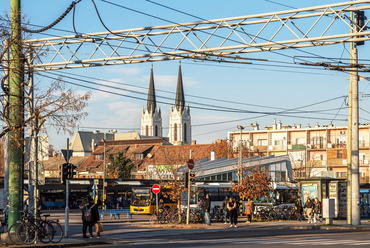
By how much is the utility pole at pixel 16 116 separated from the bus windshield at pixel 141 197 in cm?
3398

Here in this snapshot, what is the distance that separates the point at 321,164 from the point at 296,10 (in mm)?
89428

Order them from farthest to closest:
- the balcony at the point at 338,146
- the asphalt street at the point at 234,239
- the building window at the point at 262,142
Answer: the building window at the point at 262,142
the balcony at the point at 338,146
the asphalt street at the point at 234,239

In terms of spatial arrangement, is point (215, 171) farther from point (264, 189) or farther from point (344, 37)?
point (344, 37)

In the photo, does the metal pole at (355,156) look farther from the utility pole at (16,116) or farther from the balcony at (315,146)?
the balcony at (315,146)

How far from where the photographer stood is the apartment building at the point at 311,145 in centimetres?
10319

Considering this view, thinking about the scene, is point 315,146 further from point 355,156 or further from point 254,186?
point 355,156

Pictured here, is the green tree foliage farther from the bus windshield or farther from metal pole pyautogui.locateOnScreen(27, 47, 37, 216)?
metal pole pyautogui.locateOnScreen(27, 47, 37, 216)

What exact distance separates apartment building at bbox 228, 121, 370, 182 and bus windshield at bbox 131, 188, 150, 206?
139 ft

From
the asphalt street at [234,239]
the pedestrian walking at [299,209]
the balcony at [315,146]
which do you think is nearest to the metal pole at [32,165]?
the asphalt street at [234,239]

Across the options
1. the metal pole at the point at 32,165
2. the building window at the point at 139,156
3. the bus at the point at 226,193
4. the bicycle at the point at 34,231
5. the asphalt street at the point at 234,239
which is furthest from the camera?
the building window at the point at 139,156

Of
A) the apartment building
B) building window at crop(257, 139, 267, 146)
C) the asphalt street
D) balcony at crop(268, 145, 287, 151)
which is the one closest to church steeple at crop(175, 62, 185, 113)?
the apartment building

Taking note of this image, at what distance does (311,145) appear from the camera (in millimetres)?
111562

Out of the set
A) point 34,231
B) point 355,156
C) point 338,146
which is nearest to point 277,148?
point 338,146

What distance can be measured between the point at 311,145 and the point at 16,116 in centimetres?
9559
